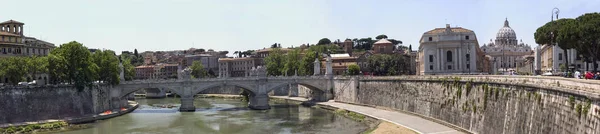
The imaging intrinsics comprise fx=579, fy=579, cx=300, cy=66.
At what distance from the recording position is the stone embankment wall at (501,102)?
987 inches

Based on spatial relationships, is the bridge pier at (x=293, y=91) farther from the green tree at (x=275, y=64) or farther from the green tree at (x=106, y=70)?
the green tree at (x=106, y=70)

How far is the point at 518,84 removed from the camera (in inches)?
1265

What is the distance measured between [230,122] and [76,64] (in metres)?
17.5

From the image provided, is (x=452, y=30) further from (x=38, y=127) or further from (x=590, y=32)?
(x=38, y=127)

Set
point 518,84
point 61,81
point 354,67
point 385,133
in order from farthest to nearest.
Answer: point 354,67
point 61,81
point 385,133
point 518,84

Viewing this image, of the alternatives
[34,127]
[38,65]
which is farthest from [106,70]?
[34,127]

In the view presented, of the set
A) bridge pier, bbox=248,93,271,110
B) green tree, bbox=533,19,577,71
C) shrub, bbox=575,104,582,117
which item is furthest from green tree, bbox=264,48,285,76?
shrub, bbox=575,104,582,117

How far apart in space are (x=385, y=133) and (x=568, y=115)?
1630 cm

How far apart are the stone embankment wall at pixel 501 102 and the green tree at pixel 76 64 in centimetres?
3091

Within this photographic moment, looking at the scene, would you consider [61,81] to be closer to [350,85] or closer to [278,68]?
[350,85]

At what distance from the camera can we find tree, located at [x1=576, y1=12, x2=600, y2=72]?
4144cm

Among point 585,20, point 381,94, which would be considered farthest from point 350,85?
point 585,20

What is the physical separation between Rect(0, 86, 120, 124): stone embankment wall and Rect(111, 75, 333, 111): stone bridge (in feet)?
18.7

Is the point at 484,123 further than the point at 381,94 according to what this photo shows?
No
